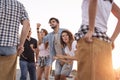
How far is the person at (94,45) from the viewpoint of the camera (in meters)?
3.49

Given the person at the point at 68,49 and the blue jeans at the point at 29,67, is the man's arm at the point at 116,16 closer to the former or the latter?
the person at the point at 68,49

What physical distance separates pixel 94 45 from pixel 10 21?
181 centimetres

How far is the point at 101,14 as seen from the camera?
3.71 m

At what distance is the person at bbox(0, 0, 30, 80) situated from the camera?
4.89 m

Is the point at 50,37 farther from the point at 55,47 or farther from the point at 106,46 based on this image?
the point at 106,46

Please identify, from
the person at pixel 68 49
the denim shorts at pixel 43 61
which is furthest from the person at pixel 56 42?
the denim shorts at pixel 43 61

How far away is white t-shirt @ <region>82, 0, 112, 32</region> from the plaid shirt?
1.49 metres

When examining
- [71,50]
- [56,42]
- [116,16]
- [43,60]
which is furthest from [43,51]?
[116,16]

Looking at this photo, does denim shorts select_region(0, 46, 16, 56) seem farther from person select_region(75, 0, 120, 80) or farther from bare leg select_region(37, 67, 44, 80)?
bare leg select_region(37, 67, 44, 80)

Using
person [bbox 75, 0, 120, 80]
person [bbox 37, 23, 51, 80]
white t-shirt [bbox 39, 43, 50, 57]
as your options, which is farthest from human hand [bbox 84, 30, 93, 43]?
white t-shirt [bbox 39, 43, 50, 57]

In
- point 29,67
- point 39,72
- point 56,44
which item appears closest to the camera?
point 56,44

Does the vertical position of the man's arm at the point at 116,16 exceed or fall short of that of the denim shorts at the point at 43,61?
it exceeds it

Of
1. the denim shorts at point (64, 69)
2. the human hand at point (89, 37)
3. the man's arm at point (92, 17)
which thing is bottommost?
the denim shorts at point (64, 69)

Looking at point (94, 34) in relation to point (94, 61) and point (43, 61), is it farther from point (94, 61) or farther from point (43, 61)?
point (43, 61)
